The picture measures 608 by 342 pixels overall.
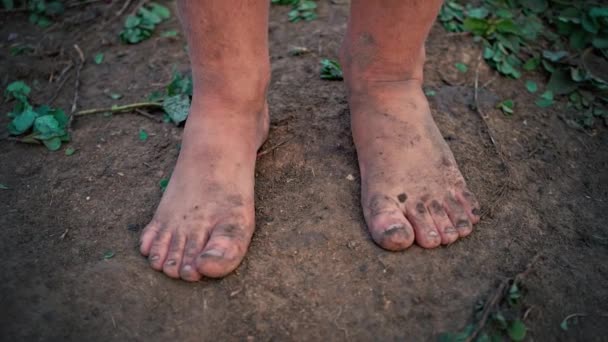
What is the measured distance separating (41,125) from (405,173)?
1130 mm

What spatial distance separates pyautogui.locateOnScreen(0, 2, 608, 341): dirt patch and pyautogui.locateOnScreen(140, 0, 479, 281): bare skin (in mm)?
60

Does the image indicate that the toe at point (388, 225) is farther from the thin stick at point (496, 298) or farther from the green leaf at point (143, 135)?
the green leaf at point (143, 135)

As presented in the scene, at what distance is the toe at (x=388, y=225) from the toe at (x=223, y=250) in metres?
0.31

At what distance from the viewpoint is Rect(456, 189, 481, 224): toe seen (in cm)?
130

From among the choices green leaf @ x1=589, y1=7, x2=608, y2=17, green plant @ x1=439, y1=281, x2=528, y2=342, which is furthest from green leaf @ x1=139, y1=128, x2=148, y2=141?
green leaf @ x1=589, y1=7, x2=608, y2=17

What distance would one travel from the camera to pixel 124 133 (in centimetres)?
163

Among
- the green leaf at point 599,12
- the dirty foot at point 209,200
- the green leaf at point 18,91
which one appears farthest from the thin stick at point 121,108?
the green leaf at point 599,12

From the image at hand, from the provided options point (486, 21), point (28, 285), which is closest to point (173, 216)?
point (28, 285)

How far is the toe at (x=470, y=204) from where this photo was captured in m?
1.30

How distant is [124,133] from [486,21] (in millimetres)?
1386

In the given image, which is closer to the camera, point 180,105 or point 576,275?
point 576,275

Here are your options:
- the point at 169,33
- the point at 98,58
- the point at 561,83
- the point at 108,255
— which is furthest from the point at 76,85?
the point at 561,83

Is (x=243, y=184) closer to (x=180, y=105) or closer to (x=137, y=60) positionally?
(x=180, y=105)

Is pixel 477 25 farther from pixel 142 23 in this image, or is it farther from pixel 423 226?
pixel 142 23
